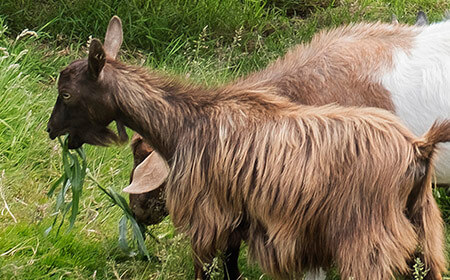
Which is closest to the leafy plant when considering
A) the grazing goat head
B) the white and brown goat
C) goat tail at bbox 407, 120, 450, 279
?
the grazing goat head

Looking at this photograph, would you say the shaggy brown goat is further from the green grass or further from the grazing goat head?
the green grass

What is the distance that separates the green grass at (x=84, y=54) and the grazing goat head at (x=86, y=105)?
0.66m

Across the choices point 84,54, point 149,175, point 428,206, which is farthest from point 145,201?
point 84,54

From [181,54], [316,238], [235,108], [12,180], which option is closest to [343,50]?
[235,108]

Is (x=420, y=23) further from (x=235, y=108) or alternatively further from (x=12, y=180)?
(x=12, y=180)

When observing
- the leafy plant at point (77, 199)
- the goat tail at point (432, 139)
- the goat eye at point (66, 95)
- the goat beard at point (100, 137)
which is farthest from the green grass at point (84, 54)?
the goat tail at point (432, 139)

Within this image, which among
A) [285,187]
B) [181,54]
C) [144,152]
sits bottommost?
[181,54]

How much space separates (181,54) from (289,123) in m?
3.64

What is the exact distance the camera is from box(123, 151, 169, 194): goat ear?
5434 mm

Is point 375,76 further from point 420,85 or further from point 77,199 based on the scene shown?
point 77,199

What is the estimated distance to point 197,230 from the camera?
496cm

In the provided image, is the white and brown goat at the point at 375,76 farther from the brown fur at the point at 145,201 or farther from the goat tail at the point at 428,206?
the goat tail at the point at 428,206

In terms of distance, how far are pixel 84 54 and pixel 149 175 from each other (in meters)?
3.01

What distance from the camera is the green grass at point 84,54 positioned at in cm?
555
